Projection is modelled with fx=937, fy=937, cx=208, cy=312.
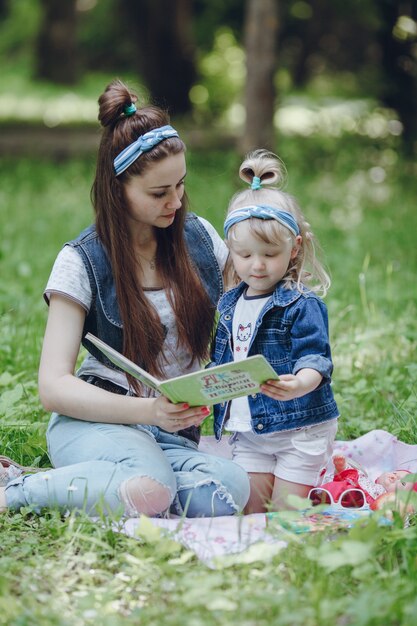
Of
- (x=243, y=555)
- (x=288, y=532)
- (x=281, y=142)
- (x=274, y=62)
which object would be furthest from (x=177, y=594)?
(x=281, y=142)

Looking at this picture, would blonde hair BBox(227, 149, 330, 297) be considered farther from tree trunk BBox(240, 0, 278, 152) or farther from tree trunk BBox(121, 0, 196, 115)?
tree trunk BBox(121, 0, 196, 115)

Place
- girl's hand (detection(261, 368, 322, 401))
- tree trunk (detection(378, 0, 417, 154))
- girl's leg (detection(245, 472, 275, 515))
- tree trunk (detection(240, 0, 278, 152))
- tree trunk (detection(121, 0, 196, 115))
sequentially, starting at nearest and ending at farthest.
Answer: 1. girl's hand (detection(261, 368, 322, 401))
2. girl's leg (detection(245, 472, 275, 515))
3. tree trunk (detection(240, 0, 278, 152))
4. tree trunk (detection(378, 0, 417, 154))
5. tree trunk (detection(121, 0, 196, 115))

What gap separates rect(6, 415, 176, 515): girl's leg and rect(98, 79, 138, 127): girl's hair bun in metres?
1.03

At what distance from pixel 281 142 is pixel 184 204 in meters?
8.30

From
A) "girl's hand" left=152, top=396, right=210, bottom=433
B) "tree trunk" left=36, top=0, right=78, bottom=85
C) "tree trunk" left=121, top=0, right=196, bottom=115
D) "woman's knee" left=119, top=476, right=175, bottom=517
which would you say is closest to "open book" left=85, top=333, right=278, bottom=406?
"girl's hand" left=152, top=396, right=210, bottom=433

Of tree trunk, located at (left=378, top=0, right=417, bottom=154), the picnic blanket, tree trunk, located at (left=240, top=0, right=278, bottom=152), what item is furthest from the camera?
tree trunk, located at (left=378, top=0, right=417, bottom=154)

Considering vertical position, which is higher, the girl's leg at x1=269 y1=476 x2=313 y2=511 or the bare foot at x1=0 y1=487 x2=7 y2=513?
the girl's leg at x1=269 y1=476 x2=313 y2=511

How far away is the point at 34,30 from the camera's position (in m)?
26.7

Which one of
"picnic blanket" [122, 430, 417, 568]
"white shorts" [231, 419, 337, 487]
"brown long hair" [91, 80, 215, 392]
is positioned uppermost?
"brown long hair" [91, 80, 215, 392]

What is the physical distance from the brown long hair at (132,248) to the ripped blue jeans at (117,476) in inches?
9.6

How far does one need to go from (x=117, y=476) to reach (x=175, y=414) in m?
0.29

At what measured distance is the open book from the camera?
2.59 meters

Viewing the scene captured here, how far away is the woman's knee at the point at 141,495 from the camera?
114 inches

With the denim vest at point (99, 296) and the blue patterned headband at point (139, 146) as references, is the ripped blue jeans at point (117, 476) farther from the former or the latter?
the blue patterned headband at point (139, 146)
